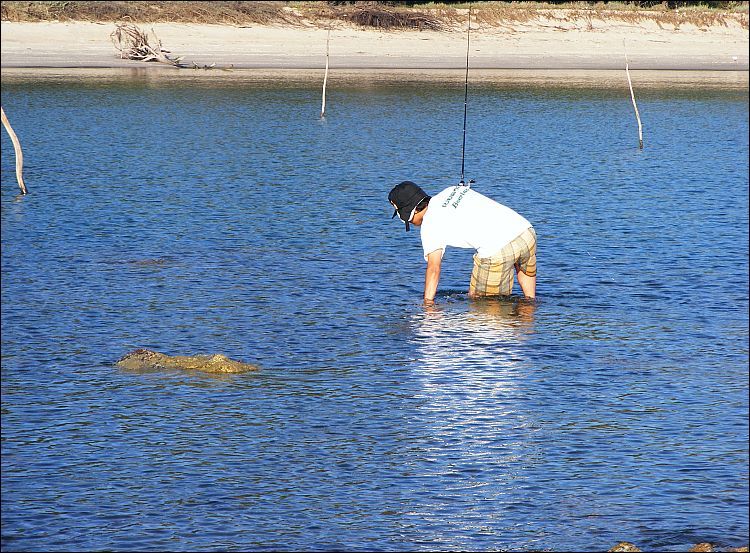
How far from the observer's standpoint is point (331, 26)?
48625 millimetres

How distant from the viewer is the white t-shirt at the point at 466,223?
11422mm

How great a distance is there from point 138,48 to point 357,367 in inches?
1442

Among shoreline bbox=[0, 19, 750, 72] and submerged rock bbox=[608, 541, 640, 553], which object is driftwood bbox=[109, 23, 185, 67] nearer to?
shoreline bbox=[0, 19, 750, 72]

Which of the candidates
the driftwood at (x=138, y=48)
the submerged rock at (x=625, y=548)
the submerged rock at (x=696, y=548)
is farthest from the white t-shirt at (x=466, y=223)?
the driftwood at (x=138, y=48)

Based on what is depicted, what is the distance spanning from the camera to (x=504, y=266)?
40.2 feet

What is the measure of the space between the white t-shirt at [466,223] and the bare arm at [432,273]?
0.07 meters

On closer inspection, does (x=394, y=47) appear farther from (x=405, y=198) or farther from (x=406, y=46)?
(x=405, y=198)

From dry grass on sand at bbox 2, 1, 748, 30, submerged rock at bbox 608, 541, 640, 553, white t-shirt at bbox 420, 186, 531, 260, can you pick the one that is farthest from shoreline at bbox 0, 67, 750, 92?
submerged rock at bbox 608, 541, 640, 553

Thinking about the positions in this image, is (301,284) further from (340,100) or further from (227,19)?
(227,19)

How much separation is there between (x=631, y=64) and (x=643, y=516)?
43765mm

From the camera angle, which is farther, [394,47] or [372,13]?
[372,13]

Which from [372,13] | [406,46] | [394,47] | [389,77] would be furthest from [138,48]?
[406,46]

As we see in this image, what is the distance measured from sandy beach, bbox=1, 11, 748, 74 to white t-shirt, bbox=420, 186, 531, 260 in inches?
1374

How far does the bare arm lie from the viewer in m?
11.6
